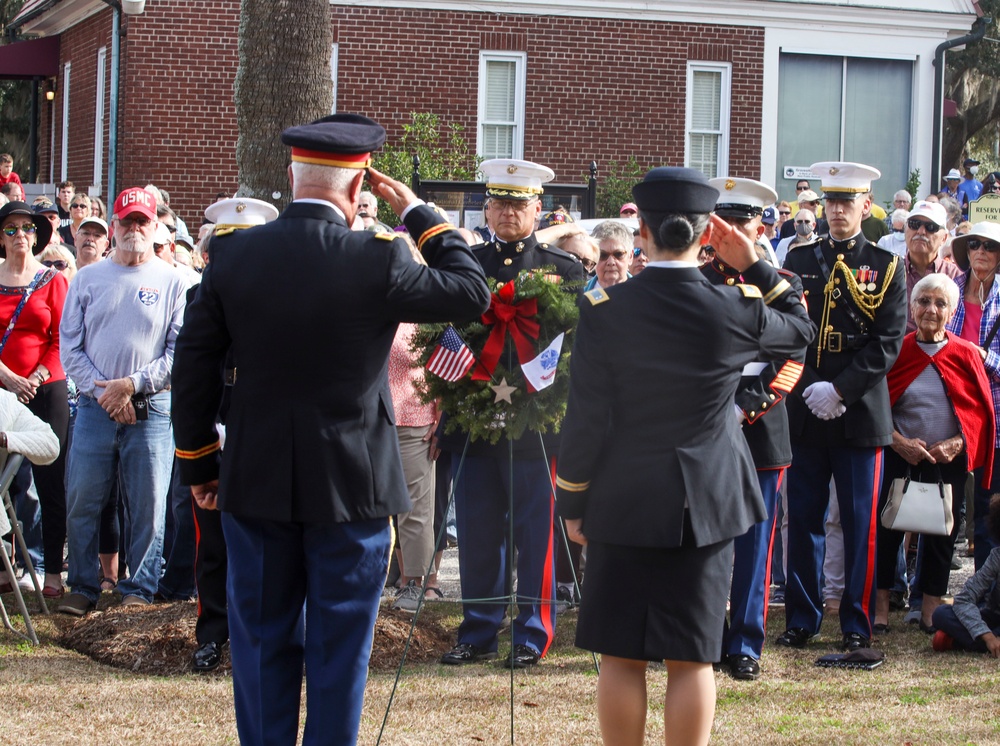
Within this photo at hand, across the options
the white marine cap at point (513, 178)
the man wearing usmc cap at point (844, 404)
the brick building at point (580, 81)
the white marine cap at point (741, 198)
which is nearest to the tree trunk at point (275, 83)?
the white marine cap at point (513, 178)

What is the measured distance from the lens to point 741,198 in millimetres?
5816

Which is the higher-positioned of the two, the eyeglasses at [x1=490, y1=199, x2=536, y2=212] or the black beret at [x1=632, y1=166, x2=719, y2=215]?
the eyeglasses at [x1=490, y1=199, x2=536, y2=212]

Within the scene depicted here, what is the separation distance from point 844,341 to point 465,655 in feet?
8.03

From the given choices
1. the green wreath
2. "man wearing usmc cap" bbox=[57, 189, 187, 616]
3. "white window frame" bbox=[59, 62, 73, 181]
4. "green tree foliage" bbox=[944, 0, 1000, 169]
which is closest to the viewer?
the green wreath

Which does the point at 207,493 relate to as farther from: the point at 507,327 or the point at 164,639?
the point at 164,639

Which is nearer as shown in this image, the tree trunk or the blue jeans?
the blue jeans

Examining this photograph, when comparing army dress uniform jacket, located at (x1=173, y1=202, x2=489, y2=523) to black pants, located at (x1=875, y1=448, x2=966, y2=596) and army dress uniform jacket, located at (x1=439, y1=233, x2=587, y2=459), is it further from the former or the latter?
black pants, located at (x1=875, y1=448, x2=966, y2=596)

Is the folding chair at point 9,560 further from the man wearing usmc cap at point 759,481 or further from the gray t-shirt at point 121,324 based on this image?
the man wearing usmc cap at point 759,481

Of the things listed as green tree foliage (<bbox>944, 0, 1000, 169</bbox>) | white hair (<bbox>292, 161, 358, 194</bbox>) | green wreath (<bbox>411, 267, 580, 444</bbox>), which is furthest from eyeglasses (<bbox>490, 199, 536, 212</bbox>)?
green tree foliage (<bbox>944, 0, 1000, 169</bbox>)

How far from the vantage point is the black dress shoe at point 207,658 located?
20.8ft

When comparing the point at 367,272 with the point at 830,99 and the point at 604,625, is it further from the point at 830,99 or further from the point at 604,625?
the point at 830,99

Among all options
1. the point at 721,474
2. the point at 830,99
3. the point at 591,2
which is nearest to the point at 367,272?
the point at 721,474

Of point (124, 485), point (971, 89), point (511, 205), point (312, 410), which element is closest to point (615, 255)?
point (511, 205)

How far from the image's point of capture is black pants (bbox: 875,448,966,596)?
23.9ft
